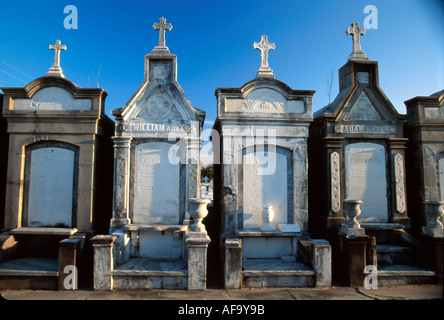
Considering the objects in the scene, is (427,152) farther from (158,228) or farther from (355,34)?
(158,228)

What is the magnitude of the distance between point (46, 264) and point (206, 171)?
125 feet

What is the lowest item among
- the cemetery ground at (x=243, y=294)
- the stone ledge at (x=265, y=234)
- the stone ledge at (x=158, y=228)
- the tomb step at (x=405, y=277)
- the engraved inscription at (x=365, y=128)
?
the cemetery ground at (x=243, y=294)

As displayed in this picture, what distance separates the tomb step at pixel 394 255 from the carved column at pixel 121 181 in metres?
6.28

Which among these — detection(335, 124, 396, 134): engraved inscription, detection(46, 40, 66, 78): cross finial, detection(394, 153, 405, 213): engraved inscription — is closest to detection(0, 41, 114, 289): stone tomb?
detection(46, 40, 66, 78): cross finial

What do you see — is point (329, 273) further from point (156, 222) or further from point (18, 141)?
point (18, 141)

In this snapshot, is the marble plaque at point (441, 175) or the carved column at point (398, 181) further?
the marble plaque at point (441, 175)

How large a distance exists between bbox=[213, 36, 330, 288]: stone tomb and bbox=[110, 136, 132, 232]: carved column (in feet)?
7.81

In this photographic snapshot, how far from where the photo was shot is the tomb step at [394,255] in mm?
6906

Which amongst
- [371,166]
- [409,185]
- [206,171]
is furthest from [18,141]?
[206,171]

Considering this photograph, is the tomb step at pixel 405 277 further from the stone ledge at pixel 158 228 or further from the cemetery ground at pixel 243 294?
the stone ledge at pixel 158 228

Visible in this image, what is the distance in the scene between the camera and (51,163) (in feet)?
23.5

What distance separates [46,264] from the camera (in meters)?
6.42

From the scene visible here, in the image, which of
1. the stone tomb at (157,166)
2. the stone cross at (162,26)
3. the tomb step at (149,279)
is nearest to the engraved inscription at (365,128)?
the stone tomb at (157,166)

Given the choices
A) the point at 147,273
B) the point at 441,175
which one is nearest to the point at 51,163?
the point at 147,273
